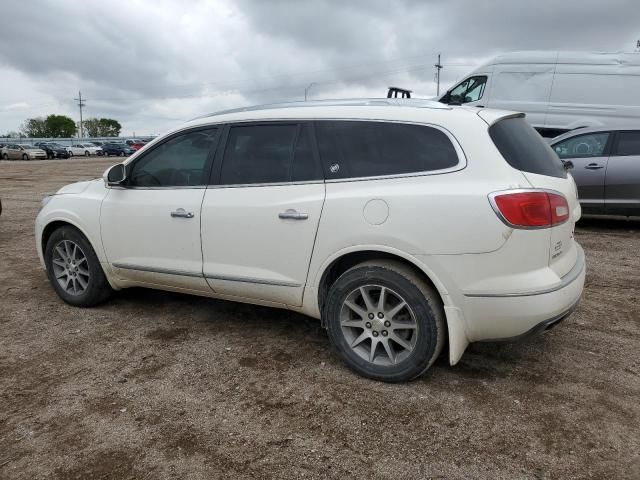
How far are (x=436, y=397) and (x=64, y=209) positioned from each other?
3.45m

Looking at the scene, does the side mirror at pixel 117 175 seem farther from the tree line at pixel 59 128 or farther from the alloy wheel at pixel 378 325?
the tree line at pixel 59 128

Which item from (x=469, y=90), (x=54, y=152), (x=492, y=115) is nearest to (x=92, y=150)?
(x=54, y=152)

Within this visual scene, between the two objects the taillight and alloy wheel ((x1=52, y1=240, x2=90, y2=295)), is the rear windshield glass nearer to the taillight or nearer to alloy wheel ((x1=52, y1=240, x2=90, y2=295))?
the taillight

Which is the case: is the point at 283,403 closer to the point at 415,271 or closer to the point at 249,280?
the point at 249,280

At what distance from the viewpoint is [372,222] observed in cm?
309

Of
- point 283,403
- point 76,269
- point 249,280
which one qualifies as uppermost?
point 249,280

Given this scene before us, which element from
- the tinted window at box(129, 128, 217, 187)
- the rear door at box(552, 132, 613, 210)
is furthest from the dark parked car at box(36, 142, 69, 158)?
the tinted window at box(129, 128, 217, 187)

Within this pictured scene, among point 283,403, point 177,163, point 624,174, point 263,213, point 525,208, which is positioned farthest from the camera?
point 624,174

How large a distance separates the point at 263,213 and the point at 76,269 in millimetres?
2097

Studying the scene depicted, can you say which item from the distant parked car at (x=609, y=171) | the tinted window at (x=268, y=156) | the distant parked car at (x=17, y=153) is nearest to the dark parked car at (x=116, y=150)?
the distant parked car at (x=17, y=153)

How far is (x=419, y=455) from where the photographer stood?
8.24ft

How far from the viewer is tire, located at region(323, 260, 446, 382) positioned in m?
3.03

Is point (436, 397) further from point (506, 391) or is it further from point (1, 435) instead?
point (1, 435)

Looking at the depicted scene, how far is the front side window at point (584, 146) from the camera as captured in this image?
8156 mm
